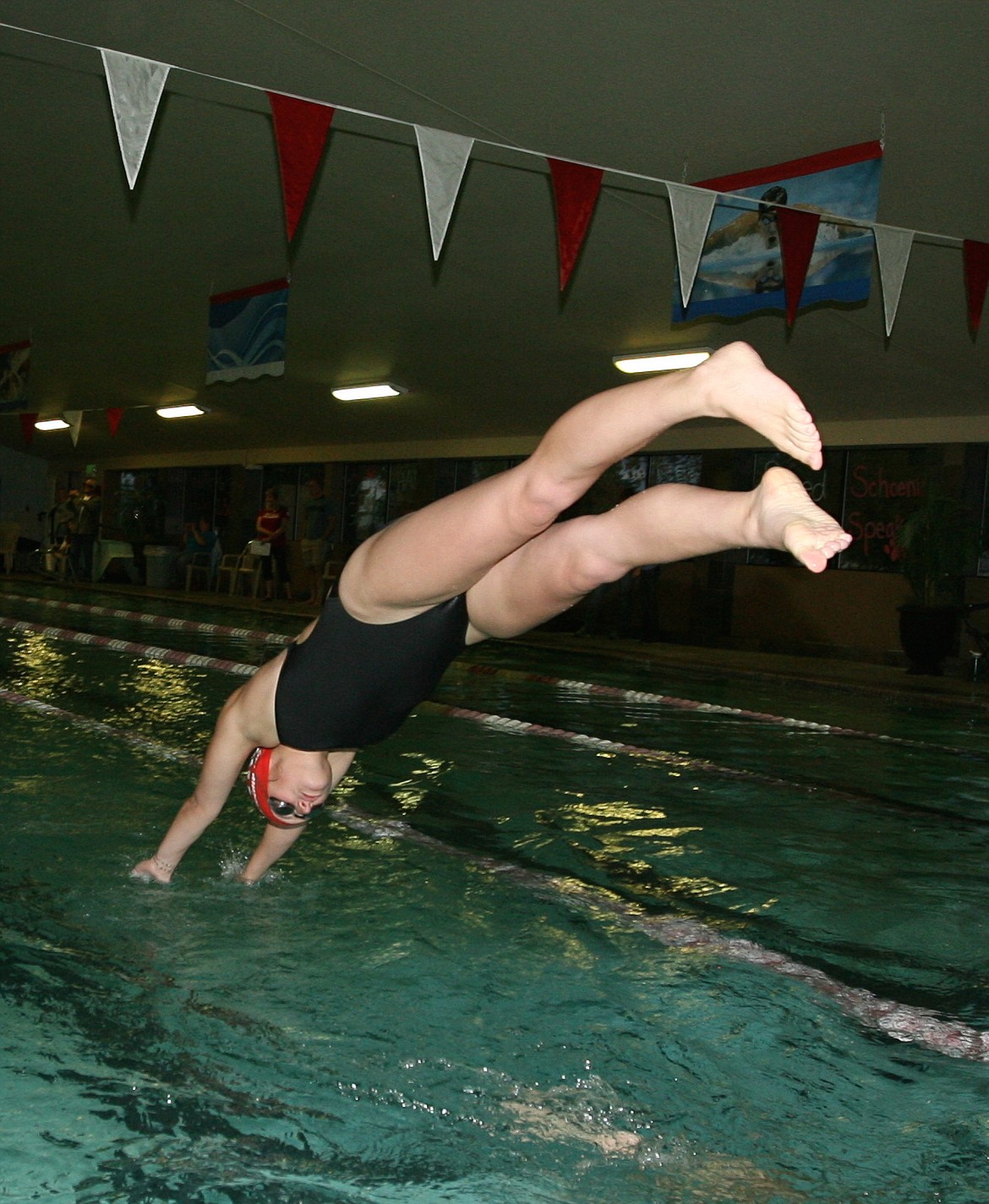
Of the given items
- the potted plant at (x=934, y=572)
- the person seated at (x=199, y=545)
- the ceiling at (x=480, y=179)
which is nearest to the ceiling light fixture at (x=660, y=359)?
the ceiling at (x=480, y=179)

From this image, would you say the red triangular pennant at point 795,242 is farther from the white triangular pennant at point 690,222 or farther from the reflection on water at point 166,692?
the reflection on water at point 166,692

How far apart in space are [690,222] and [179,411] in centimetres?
1407

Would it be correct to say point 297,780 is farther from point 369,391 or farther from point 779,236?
point 369,391

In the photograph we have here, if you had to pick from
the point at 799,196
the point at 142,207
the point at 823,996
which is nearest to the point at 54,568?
the point at 142,207

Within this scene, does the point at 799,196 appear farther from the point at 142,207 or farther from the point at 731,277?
the point at 142,207

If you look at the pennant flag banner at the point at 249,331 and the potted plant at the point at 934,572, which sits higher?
the pennant flag banner at the point at 249,331

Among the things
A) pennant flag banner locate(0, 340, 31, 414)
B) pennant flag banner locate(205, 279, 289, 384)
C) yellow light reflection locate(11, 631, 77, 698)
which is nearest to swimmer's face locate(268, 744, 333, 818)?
yellow light reflection locate(11, 631, 77, 698)

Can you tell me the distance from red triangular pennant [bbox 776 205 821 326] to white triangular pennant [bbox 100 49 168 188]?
141 inches

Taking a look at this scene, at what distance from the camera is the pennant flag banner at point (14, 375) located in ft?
46.4

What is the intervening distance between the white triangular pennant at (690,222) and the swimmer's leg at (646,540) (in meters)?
3.91

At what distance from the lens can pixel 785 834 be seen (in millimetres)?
4535

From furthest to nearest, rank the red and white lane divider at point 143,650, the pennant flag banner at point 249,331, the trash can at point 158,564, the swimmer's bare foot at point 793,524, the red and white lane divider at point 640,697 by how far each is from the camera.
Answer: the trash can at point 158,564 → the pennant flag banner at point 249,331 → the red and white lane divider at point 143,650 → the red and white lane divider at point 640,697 → the swimmer's bare foot at point 793,524

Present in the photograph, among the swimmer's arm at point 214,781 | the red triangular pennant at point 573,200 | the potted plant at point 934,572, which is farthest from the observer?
the potted plant at point 934,572

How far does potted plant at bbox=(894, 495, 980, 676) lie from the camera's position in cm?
1120
